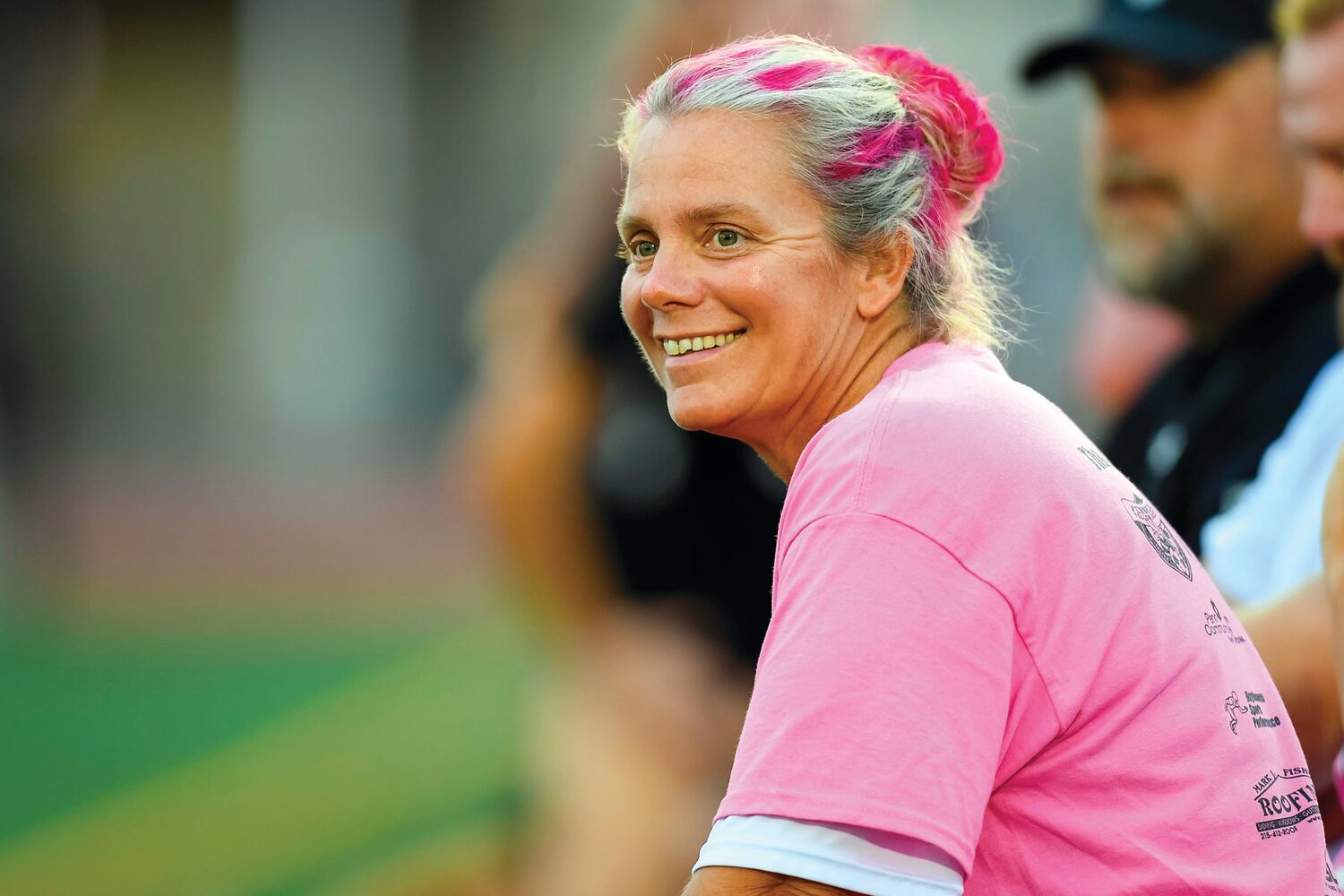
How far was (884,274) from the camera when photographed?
1951mm

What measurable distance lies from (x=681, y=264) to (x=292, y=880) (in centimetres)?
539

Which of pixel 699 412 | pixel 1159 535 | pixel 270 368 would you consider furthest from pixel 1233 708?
pixel 270 368

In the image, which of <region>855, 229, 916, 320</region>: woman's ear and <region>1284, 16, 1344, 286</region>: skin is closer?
<region>855, 229, 916, 320</region>: woman's ear

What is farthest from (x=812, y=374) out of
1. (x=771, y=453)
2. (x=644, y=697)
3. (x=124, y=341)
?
(x=124, y=341)

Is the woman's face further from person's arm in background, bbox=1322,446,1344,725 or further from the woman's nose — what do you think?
person's arm in background, bbox=1322,446,1344,725

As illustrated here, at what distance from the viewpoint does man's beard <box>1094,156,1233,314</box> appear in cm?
382

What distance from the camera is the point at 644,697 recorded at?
171 inches

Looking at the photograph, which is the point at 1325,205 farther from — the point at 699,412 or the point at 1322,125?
the point at 699,412

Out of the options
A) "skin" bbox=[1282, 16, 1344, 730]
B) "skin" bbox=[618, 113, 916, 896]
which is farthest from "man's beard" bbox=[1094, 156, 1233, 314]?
"skin" bbox=[618, 113, 916, 896]

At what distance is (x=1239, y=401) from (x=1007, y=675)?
2048 millimetres

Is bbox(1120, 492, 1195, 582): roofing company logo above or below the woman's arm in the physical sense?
above

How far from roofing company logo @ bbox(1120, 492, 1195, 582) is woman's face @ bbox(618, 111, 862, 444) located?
39 cm

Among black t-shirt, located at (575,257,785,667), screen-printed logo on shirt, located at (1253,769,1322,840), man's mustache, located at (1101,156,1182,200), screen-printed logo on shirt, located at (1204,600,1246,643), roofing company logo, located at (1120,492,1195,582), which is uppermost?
man's mustache, located at (1101,156,1182,200)

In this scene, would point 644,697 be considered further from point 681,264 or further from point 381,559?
point 381,559
